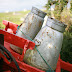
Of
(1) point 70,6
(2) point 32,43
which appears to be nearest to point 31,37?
(2) point 32,43

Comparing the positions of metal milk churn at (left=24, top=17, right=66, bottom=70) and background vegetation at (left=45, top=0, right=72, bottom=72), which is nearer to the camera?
metal milk churn at (left=24, top=17, right=66, bottom=70)

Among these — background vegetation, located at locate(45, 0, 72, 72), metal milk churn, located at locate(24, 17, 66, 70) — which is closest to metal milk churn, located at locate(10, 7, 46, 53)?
metal milk churn, located at locate(24, 17, 66, 70)

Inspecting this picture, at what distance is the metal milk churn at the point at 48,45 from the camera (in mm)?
1979

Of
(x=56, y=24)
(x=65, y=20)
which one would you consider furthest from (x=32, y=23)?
(x=65, y=20)

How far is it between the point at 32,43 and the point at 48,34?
0.36 m

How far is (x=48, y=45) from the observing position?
1.98m

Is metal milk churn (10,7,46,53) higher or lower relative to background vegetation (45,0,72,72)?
higher

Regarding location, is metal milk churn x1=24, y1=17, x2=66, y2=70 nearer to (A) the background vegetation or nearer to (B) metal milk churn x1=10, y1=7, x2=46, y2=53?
(B) metal milk churn x1=10, y1=7, x2=46, y2=53

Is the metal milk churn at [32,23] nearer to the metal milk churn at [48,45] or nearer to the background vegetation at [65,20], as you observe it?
the metal milk churn at [48,45]

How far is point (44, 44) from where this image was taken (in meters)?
1.99

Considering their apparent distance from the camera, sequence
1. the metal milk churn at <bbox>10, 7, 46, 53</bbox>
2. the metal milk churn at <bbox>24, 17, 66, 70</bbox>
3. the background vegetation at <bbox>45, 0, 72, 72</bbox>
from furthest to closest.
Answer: the background vegetation at <bbox>45, 0, 72, 72</bbox>
the metal milk churn at <bbox>10, 7, 46, 53</bbox>
the metal milk churn at <bbox>24, 17, 66, 70</bbox>

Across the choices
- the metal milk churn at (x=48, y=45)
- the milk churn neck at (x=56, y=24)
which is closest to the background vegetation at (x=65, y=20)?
the metal milk churn at (x=48, y=45)

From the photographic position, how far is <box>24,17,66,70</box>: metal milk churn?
6.49 feet

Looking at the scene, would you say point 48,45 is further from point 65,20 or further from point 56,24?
point 65,20
